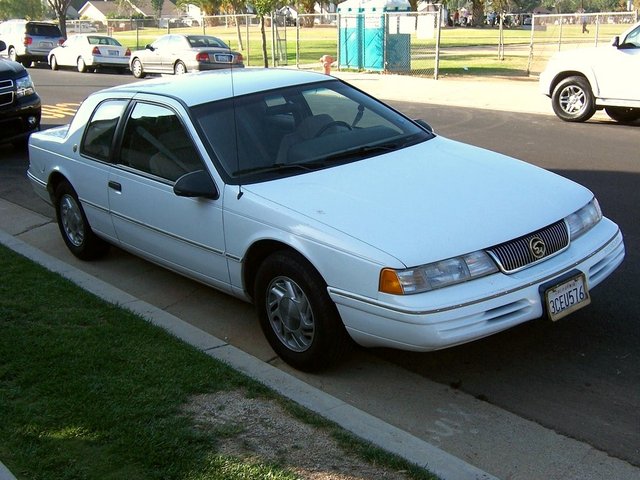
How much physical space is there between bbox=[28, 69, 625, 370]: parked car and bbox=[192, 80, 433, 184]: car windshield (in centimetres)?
1

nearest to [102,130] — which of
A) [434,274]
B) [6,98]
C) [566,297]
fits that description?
[434,274]

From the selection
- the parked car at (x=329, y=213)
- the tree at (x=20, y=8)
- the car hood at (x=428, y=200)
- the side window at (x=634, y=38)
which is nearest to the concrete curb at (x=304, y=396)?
the parked car at (x=329, y=213)

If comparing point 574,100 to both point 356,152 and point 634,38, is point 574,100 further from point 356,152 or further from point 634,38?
point 356,152

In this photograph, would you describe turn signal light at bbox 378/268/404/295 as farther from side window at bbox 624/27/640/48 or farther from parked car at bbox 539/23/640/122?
side window at bbox 624/27/640/48

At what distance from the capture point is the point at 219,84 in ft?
18.3

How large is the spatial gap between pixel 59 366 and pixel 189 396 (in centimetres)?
84

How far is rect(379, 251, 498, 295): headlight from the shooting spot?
386 cm

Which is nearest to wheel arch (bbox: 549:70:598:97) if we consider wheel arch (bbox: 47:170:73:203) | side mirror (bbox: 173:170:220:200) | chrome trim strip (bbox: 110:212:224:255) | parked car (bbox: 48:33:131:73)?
wheel arch (bbox: 47:170:73:203)

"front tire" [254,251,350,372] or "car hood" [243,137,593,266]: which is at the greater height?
"car hood" [243,137,593,266]

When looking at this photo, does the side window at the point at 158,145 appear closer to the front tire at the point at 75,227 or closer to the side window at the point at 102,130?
the side window at the point at 102,130

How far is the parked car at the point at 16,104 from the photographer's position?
1143 cm

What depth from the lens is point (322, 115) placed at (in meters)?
5.43

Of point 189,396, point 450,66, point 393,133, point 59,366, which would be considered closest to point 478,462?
point 189,396

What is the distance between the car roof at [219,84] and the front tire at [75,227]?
3.43ft
